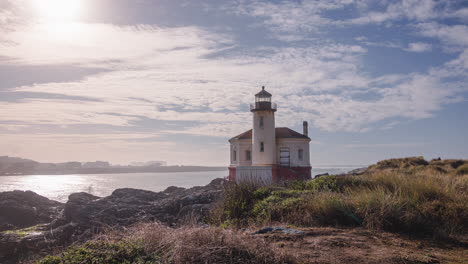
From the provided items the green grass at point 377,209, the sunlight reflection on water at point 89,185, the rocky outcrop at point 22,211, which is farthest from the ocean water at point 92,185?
the green grass at point 377,209

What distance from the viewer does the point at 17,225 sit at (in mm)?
23188

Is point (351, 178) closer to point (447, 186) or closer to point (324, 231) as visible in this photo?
point (447, 186)

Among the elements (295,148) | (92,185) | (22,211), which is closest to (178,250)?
(22,211)

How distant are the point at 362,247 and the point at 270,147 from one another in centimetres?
2621

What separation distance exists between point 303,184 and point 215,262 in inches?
314

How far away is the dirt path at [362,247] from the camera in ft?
17.2

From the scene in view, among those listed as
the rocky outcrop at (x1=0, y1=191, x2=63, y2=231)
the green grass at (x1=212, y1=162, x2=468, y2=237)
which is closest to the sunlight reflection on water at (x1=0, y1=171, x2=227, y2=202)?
the rocky outcrop at (x1=0, y1=191, x2=63, y2=231)

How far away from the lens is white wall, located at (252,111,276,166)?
3194 centimetres

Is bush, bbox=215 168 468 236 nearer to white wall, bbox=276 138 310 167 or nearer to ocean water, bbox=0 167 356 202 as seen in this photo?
white wall, bbox=276 138 310 167

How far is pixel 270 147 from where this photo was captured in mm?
32000

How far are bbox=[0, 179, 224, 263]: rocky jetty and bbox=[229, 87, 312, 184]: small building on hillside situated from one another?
9.04 m

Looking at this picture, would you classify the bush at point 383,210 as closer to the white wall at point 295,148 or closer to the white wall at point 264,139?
the white wall at point 264,139

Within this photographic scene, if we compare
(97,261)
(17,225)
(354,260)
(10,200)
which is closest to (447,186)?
(354,260)

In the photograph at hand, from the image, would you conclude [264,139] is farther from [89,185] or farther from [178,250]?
[89,185]
